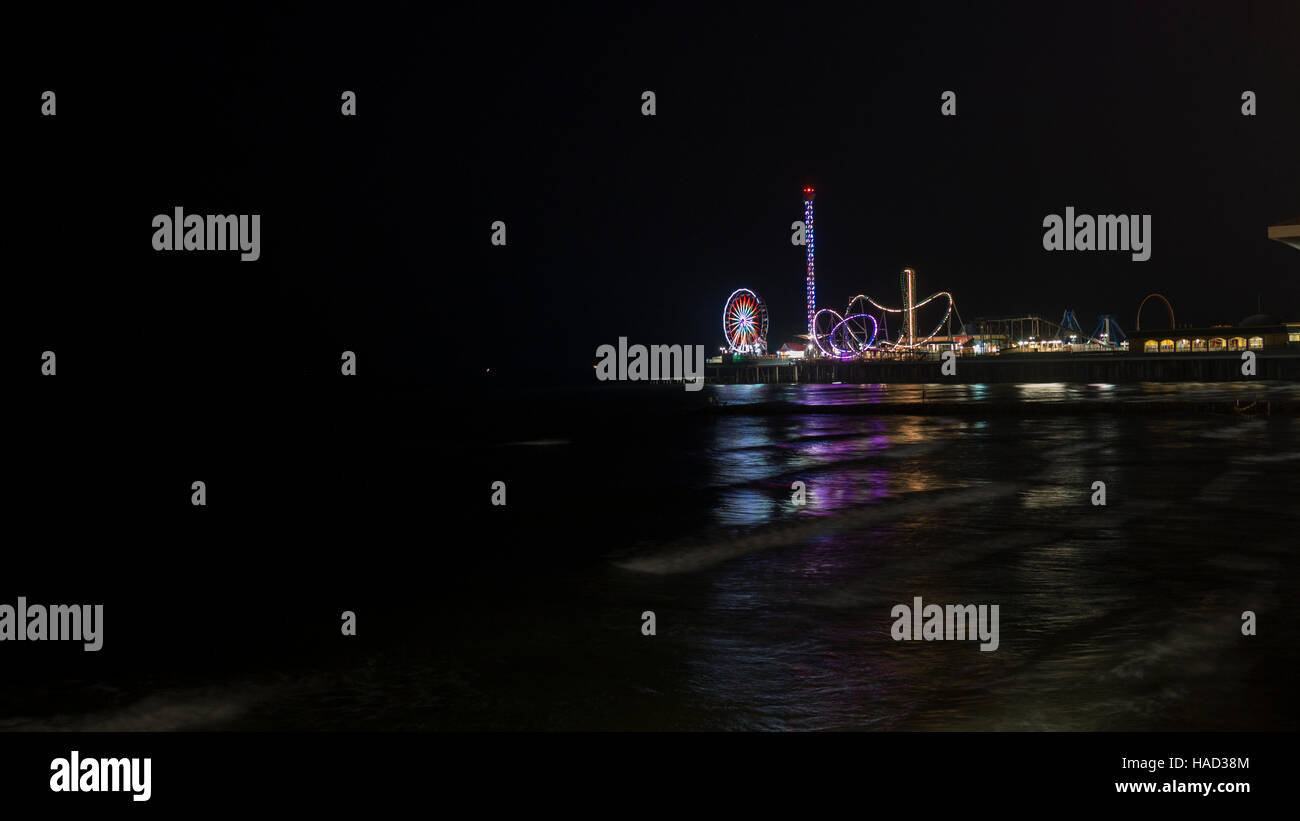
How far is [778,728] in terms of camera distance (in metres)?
6.43

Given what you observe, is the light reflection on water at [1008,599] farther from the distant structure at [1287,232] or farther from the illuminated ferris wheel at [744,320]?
the illuminated ferris wheel at [744,320]

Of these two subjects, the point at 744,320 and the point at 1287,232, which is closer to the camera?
the point at 1287,232

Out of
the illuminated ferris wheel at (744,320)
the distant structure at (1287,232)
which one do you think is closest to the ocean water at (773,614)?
the distant structure at (1287,232)

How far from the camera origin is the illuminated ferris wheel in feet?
517

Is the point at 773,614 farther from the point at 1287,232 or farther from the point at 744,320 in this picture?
the point at 744,320

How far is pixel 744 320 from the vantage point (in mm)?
157750

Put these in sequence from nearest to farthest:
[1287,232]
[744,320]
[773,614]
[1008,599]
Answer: [773,614] < [1008,599] < [1287,232] < [744,320]

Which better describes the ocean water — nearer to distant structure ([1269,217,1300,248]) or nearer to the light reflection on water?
the light reflection on water

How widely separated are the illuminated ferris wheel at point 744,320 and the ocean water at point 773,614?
5350 inches

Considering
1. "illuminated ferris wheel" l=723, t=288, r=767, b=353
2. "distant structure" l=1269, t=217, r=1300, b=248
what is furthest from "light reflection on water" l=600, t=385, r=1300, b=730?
"illuminated ferris wheel" l=723, t=288, r=767, b=353

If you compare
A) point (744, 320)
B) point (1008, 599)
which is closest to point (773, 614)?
point (1008, 599)

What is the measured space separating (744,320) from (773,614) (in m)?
149
